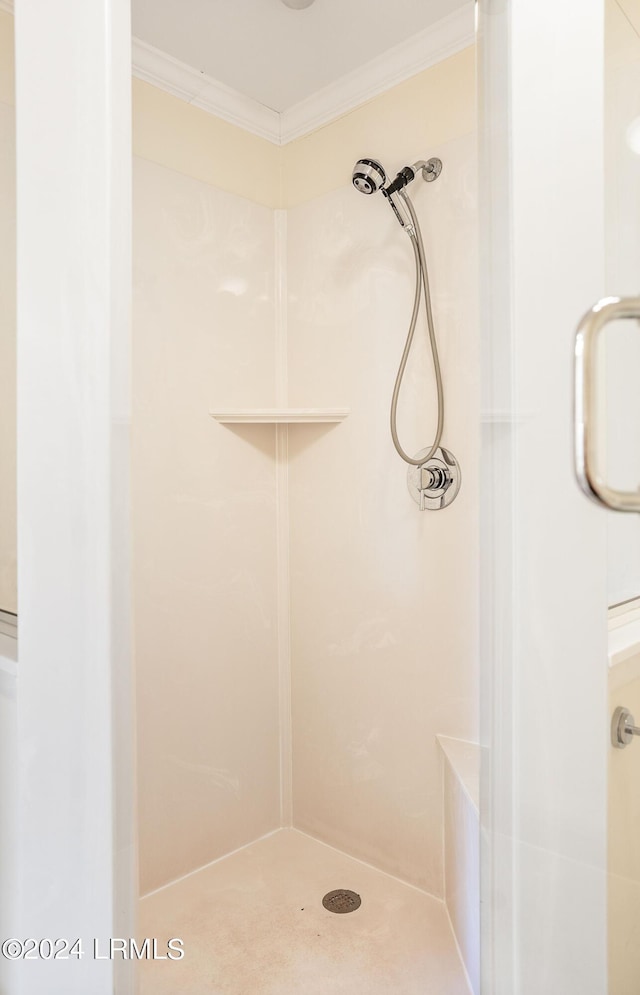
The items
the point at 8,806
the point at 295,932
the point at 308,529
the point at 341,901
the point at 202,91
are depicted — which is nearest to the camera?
the point at 8,806

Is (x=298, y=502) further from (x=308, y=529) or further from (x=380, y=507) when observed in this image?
(x=380, y=507)

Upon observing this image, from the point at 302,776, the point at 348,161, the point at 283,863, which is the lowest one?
the point at 283,863

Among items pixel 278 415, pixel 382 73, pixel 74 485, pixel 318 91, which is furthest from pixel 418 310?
pixel 74 485

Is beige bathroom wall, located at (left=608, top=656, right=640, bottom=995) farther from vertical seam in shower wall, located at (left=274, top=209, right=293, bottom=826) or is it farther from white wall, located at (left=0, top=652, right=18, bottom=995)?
vertical seam in shower wall, located at (left=274, top=209, right=293, bottom=826)

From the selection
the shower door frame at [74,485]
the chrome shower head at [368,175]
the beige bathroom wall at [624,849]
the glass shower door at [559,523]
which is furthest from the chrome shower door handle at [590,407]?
the chrome shower head at [368,175]

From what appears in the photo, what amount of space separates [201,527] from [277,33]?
4.57ft

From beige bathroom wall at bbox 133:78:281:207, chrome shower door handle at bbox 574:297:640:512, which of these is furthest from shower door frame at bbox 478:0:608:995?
beige bathroom wall at bbox 133:78:281:207

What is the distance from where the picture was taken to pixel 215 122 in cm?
198

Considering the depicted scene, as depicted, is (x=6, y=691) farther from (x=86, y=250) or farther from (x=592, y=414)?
(x=592, y=414)

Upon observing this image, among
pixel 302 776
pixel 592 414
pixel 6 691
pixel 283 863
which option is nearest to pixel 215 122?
pixel 6 691

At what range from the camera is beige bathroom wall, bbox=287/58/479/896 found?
68.0 inches

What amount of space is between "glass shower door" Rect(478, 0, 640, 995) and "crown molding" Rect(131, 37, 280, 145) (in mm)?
1313

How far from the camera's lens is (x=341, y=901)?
1.77 meters

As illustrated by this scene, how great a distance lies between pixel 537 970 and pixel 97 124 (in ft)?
3.99
